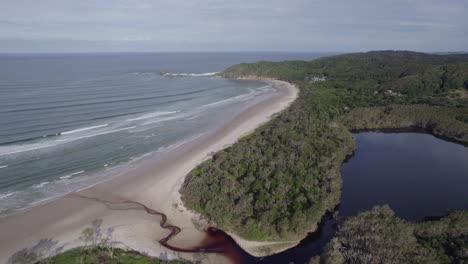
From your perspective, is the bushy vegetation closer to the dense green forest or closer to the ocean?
the dense green forest

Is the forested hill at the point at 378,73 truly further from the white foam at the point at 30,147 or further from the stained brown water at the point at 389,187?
the white foam at the point at 30,147

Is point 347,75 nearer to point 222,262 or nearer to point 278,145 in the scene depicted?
point 278,145

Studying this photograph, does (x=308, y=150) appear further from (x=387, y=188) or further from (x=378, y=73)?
(x=378, y=73)

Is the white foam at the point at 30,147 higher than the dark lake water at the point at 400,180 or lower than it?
higher

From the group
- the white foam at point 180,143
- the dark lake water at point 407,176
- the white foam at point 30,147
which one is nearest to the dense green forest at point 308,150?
the dark lake water at point 407,176

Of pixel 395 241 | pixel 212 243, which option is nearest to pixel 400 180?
pixel 395 241

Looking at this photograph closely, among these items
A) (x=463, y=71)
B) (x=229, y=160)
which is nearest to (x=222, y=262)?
(x=229, y=160)
